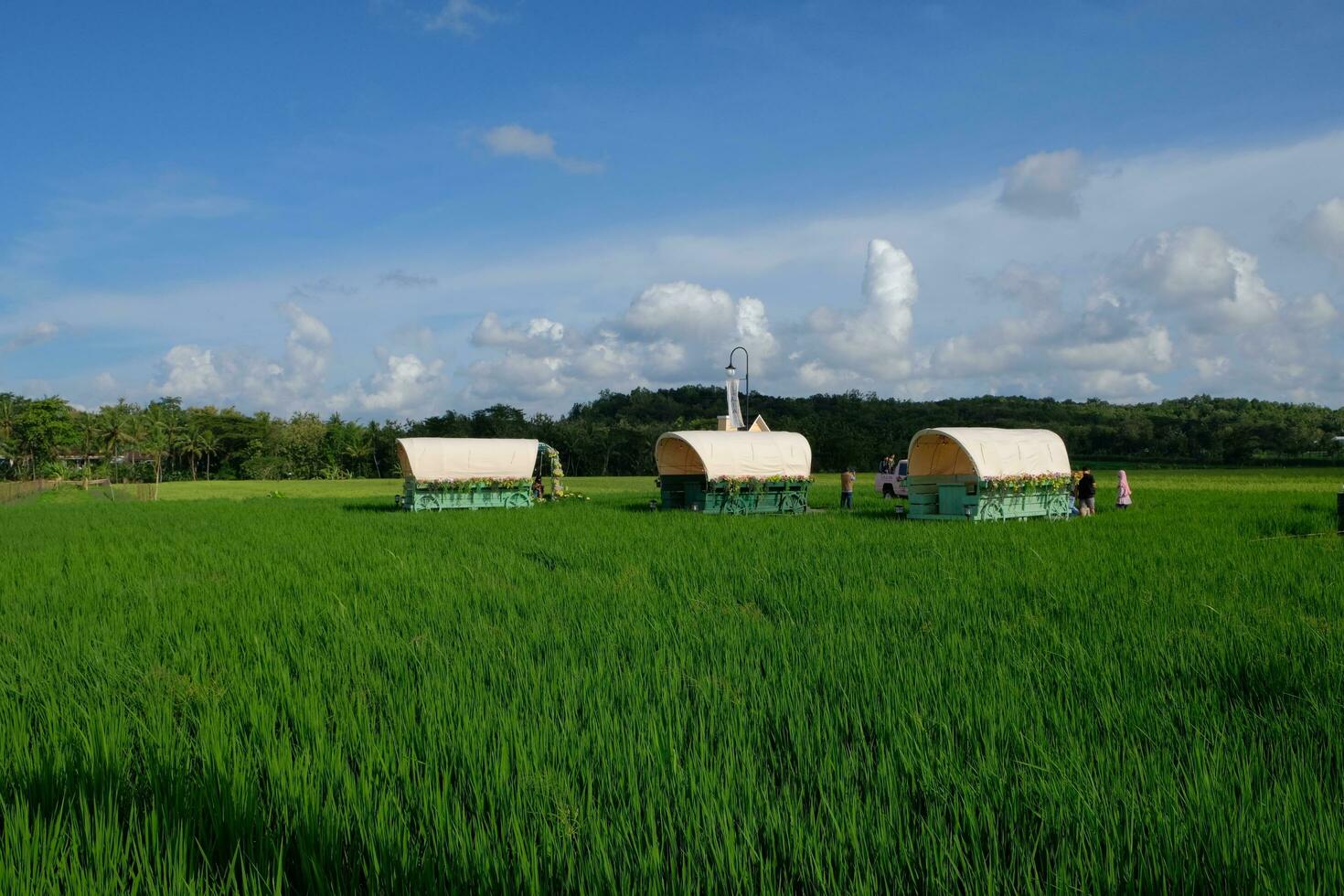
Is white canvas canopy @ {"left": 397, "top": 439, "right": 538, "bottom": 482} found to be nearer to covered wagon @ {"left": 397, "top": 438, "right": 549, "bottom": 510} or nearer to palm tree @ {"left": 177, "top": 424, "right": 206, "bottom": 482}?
covered wagon @ {"left": 397, "top": 438, "right": 549, "bottom": 510}

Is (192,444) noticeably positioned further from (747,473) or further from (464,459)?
(747,473)

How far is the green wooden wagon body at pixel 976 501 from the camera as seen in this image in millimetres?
20812

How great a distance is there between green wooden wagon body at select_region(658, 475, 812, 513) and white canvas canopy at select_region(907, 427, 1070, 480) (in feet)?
12.0

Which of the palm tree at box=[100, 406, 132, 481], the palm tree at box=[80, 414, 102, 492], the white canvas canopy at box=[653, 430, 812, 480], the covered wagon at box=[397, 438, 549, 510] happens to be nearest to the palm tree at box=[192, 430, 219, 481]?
the palm tree at box=[100, 406, 132, 481]

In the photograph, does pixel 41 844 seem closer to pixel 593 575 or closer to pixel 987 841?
pixel 987 841

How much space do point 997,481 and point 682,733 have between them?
1814cm

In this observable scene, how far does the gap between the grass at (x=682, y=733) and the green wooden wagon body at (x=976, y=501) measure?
33.3 ft

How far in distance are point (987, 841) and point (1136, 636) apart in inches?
167

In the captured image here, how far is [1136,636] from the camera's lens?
22.3ft

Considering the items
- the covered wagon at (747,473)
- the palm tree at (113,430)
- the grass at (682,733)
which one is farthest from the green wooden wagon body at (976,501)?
the palm tree at (113,430)

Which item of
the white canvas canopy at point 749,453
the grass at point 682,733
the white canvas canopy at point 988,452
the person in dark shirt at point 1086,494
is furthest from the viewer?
the white canvas canopy at point 749,453

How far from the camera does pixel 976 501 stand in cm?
2070

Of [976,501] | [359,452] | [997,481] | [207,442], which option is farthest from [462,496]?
[207,442]

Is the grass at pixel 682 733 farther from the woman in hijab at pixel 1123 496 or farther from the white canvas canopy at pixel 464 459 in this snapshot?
the white canvas canopy at pixel 464 459
